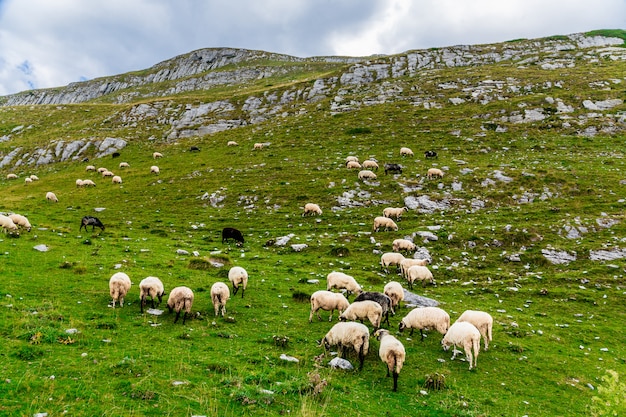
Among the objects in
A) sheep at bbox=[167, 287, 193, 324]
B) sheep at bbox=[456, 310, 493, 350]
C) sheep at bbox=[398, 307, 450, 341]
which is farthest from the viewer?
sheep at bbox=[398, 307, 450, 341]

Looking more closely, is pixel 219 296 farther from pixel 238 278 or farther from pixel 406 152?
pixel 406 152

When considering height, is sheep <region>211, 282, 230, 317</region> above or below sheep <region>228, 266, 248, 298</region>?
below

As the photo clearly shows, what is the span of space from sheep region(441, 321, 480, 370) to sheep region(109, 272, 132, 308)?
1390 cm

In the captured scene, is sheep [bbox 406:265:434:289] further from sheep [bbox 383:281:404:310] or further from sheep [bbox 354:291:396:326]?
sheep [bbox 354:291:396:326]

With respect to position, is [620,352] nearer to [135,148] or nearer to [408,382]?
[408,382]

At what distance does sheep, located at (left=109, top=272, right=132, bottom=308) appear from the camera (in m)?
15.2

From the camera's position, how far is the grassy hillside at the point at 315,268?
929 cm

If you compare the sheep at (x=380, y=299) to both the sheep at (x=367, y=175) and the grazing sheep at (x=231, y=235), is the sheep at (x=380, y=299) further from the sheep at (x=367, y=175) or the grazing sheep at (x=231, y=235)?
the sheep at (x=367, y=175)

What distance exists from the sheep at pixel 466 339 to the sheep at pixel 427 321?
962mm

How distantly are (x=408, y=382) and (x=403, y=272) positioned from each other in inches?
503

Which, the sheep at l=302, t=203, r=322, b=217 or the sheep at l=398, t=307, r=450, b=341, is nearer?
the sheep at l=398, t=307, r=450, b=341

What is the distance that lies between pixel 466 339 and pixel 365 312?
12.9ft

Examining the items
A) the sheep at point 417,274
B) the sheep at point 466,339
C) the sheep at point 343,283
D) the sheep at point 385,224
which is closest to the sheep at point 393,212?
the sheep at point 385,224

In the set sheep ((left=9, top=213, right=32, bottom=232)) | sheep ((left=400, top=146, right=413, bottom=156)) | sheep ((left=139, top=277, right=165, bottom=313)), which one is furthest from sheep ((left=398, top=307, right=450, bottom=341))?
sheep ((left=400, top=146, right=413, bottom=156))
